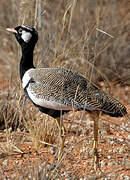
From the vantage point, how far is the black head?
380 centimetres

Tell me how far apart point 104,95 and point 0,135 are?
1.28m

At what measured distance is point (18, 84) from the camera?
4297mm

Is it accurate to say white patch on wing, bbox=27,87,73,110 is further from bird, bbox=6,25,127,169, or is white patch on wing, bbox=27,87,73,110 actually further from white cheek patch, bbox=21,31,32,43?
white cheek patch, bbox=21,31,32,43

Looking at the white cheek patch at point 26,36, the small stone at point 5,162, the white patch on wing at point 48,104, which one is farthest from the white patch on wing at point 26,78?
the small stone at point 5,162

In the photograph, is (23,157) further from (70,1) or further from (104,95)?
(70,1)

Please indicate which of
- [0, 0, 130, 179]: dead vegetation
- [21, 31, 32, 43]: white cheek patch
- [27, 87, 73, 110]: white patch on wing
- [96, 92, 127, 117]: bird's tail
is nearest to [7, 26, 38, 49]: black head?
[21, 31, 32, 43]: white cheek patch

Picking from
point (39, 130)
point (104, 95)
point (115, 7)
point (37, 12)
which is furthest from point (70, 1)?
point (115, 7)

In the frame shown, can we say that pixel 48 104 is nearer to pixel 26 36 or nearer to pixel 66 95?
pixel 66 95

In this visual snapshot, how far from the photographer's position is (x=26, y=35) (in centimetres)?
383

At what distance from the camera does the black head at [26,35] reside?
3805 mm

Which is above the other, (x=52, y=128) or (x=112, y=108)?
(x=112, y=108)

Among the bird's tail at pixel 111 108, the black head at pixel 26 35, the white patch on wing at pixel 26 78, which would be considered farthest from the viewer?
the black head at pixel 26 35

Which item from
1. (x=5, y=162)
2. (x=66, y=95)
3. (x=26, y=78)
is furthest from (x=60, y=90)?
(x=5, y=162)

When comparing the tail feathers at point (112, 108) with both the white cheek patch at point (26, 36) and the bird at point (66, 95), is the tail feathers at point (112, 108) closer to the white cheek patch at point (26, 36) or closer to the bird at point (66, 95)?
the bird at point (66, 95)
